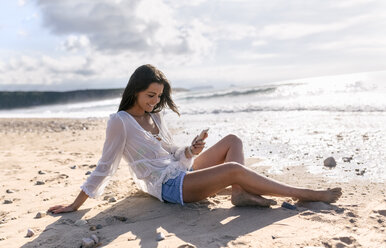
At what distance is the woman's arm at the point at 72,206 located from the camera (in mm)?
3664

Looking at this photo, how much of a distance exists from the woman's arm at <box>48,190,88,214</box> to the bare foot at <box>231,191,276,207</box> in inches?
61.4

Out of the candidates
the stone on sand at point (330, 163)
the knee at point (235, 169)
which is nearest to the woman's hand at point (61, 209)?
the knee at point (235, 169)

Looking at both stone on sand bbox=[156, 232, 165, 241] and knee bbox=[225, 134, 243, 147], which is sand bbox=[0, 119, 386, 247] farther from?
knee bbox=[225, 134, 243, 147]

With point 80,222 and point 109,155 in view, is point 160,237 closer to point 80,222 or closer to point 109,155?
point 80,222

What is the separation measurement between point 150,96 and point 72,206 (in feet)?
4.68

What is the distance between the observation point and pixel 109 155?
349cm

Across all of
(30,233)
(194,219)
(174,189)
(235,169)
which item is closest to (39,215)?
(30,233)

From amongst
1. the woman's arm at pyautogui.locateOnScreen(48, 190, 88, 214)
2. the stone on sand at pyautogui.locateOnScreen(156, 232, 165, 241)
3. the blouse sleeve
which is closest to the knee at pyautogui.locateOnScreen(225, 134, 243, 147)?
the blouse sleeve

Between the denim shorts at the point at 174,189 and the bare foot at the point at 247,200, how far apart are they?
1.77 ft

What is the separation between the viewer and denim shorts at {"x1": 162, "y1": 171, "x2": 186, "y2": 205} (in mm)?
3467

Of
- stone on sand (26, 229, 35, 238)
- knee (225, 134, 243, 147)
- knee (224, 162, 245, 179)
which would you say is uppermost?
knee (225, 134, 243, 147)

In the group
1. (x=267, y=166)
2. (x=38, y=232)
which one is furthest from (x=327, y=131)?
(x=38, y=232)

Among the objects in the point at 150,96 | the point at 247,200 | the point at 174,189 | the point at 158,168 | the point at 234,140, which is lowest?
the point at 247,200

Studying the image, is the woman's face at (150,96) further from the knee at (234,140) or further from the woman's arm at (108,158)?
the knee at (234,140)
